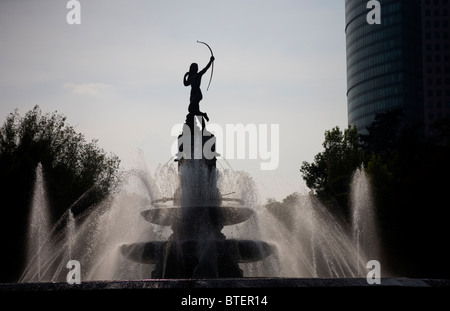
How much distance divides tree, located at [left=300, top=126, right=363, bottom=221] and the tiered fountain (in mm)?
24390

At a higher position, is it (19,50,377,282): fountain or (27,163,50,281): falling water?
(27,163,50,281): falling water

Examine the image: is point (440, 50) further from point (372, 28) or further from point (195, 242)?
point (195, 242)

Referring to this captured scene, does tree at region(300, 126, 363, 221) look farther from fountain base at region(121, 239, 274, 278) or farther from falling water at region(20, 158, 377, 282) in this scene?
fountain base at region(121, 239, 274, 278)

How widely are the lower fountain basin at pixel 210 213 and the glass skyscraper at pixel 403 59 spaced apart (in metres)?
120

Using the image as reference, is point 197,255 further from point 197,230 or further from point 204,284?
point 204,284

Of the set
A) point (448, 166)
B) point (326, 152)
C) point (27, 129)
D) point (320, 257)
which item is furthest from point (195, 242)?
point (326, 152)

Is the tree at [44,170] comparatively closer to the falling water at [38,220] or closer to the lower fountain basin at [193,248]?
the falling water at [38,220]

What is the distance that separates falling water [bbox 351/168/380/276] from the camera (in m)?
34.1

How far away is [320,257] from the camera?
26.5 m

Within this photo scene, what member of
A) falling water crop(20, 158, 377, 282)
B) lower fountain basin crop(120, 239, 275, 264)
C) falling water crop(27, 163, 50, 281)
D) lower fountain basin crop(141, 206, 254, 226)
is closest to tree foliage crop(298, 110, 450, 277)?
falling water crop(20, 158, 377, 282)

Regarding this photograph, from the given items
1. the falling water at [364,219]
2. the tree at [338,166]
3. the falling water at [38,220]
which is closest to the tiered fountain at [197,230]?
the falling water at [38,220]
